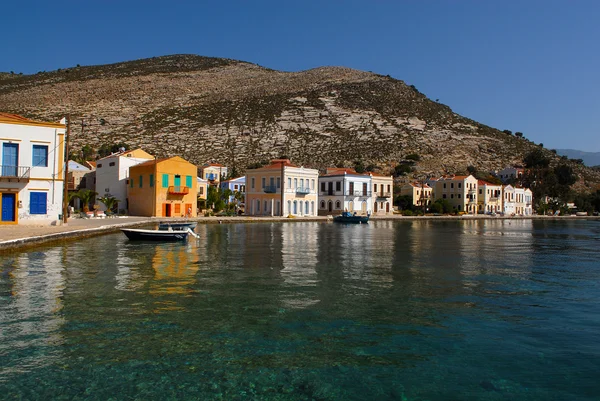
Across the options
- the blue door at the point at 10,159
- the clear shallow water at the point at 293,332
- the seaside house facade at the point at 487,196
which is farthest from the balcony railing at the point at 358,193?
the clear shallow water at the point at 293,332

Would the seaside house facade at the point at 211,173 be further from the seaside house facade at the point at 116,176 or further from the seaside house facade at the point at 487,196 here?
the seaside house facade at the point at 487,196

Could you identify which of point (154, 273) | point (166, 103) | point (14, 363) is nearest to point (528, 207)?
point (166, 103)

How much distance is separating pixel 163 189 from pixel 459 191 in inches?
2158

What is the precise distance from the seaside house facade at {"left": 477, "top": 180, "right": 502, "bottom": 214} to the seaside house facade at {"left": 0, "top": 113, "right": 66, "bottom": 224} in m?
75.4

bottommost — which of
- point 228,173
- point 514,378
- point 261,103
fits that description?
point 514,378

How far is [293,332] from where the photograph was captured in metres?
9.70

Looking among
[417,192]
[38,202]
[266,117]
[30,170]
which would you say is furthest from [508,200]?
[30,170]

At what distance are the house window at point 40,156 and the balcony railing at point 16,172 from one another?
67cm

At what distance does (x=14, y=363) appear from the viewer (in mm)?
7762

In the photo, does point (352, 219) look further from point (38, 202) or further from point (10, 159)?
point (10, 159)

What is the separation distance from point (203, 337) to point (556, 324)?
7.61 m

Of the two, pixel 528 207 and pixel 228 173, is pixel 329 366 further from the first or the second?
pixel 528 207

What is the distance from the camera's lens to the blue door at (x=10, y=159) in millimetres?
30281

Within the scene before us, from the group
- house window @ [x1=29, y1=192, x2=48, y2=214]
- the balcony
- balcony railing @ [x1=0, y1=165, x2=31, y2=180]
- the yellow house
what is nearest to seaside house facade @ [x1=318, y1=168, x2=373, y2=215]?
the balcony
